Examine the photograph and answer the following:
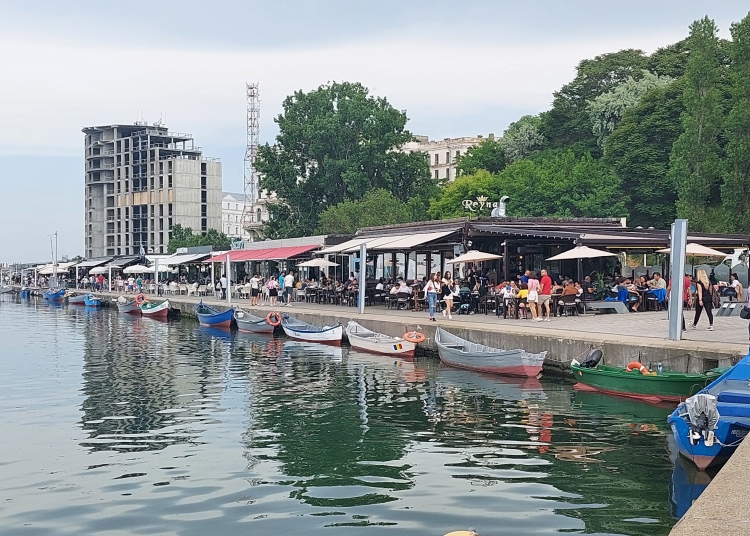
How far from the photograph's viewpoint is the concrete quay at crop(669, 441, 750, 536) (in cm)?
710

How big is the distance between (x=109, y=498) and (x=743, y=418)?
30.0 feet

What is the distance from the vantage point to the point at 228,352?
32.4 m

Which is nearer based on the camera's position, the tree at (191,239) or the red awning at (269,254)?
the red awning at (269,254)

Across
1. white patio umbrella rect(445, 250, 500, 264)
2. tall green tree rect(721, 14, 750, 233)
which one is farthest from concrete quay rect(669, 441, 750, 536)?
tall green tree rect(721, 14, 750, 233)

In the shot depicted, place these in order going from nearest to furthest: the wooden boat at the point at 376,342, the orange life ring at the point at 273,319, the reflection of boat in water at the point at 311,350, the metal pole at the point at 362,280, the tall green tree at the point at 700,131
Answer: the wooden boat at the point at 376,342
the reflection of boat in water at the point at 311,350
the metal pole at the point at 362,280
the orange life ring at the point at 273,319
the tall green tree at the point at 700,131

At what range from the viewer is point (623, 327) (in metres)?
25.4

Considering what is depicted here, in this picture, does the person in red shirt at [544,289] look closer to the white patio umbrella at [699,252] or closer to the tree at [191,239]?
the white patio umbrella at [699,252]

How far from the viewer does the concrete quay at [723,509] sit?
23.3ft

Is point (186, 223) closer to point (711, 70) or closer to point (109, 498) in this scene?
point (711, 70)

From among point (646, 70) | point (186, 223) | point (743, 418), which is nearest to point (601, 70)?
point (646, 70)

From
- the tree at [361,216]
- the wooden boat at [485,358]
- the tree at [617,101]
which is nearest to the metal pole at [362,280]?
the wooden boat at [485,358]

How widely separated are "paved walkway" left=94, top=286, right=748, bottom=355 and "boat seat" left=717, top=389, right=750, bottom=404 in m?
5.73

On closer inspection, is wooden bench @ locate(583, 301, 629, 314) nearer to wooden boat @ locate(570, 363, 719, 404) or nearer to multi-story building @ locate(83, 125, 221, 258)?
wooden boat @ locate(570, 363, 719, 404)

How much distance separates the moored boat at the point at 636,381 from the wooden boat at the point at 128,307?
43257mm
